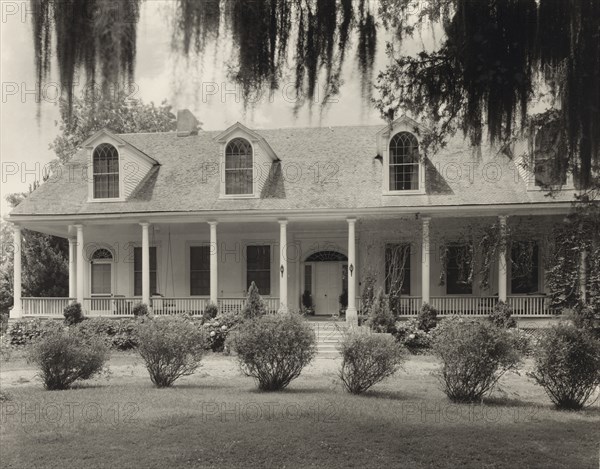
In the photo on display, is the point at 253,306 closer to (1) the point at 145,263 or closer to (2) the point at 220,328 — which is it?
(2) the point at 220,328

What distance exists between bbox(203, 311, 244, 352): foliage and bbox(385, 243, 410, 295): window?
537 cm

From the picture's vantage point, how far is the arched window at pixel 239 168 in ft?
68.9

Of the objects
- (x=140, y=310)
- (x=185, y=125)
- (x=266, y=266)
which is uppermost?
(x=185, y=125)

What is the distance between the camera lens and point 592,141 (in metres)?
5.49

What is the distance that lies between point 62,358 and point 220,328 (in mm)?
7477

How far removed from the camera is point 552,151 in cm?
659

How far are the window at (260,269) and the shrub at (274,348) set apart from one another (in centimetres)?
1140

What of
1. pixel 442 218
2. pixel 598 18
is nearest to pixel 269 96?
pixel 598 18

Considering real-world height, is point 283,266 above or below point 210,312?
above

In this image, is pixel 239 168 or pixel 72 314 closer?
pixel 72 314

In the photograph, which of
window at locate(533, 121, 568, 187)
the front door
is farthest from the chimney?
window at locate(533, 121, 568, 187)

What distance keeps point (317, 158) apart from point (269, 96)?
57.5ft

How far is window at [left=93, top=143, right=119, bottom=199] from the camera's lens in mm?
21672

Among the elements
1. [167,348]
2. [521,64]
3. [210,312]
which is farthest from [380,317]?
[521,64]
